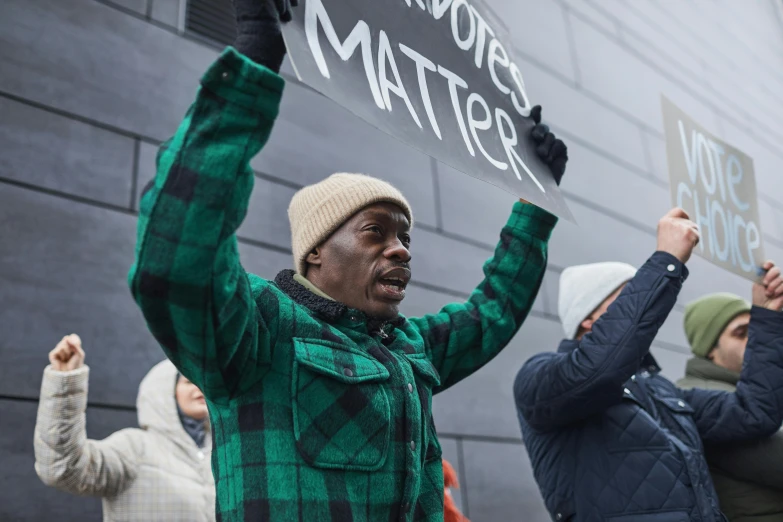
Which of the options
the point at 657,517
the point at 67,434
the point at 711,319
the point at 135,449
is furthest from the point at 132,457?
the point at 711,319

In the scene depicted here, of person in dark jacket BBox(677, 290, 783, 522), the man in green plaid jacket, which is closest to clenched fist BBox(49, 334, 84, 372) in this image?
the man in green plaid jacket

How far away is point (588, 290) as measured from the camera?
252 centimetres

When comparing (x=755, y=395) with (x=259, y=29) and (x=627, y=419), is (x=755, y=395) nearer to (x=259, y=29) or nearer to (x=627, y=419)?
(x=627, y=419)

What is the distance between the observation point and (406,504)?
1.35 m

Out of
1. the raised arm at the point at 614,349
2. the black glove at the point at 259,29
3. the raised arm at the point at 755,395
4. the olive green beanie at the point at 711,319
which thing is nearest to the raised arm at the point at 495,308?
the raised arm at the point at 614,349

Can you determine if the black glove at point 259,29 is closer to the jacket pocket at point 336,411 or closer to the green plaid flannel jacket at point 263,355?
the green plaid flannel jacket at point 263,355

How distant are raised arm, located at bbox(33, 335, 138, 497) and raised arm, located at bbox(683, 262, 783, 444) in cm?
189

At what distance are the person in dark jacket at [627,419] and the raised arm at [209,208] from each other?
123cm

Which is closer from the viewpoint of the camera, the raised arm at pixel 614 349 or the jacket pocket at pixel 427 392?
the jacket pocket at pixel 427 392

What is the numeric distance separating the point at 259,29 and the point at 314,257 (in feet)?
1.78

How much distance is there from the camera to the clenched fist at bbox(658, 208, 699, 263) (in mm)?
2221

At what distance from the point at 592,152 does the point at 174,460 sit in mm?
3936

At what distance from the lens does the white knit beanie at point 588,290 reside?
250cm

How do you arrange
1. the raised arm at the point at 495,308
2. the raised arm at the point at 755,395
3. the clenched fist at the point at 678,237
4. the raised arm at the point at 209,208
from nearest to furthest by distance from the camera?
1. the raised arm at the point at 209,208
2. the raised arm at the point at 495,308
3. the clenched fist at the point at 678,237
4. the raised arm at the point at 755,395
